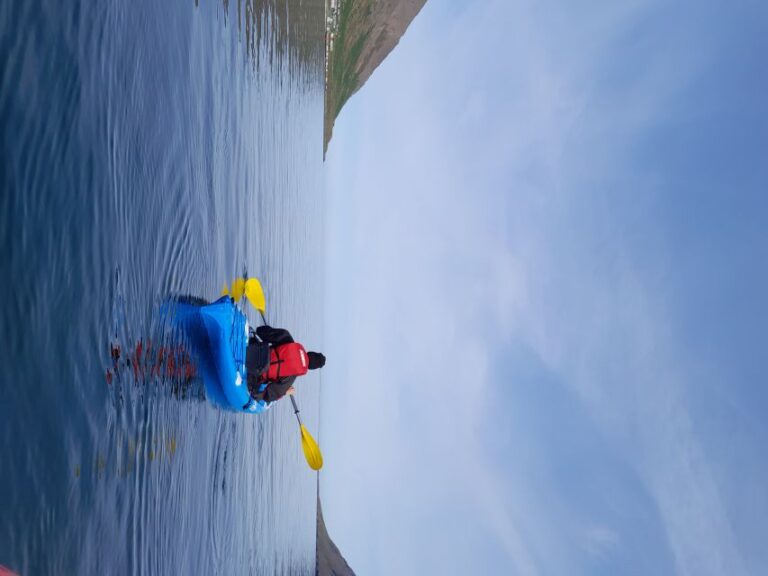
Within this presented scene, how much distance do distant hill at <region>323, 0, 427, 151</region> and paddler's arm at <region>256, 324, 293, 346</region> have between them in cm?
5630

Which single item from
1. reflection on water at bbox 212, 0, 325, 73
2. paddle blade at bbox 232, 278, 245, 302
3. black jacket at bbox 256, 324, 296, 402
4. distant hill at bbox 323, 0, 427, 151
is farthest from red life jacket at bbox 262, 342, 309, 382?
distant hill at bbox 323, 0, 427, 151

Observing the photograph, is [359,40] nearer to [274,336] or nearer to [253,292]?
[253,292]

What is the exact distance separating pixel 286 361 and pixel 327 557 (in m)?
71.8

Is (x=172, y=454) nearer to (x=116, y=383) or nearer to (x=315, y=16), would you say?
(x=116, y=383)

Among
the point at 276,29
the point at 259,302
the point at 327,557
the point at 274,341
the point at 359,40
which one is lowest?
the point at 327,557

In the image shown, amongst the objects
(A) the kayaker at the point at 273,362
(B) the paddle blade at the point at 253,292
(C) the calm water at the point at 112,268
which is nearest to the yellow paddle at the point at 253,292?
(B) the paddle blade at the point at 253,292

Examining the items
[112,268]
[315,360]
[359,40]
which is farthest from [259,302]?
[359,40]

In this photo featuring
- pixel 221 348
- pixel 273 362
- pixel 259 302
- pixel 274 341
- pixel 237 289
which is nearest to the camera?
pixel 221 348

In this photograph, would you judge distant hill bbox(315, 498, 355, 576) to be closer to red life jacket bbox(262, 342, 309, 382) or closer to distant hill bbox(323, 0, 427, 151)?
distant hill bbox(323, 0, 427, 151)

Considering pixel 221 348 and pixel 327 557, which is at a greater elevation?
pixel 221 348

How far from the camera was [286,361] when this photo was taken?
14.8 meters

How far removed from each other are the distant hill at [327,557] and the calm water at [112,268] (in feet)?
197

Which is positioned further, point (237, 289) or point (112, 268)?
point (237, 289)

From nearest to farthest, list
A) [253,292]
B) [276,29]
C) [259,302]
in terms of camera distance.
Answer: [253,292] < [259,302] < [276,29]
